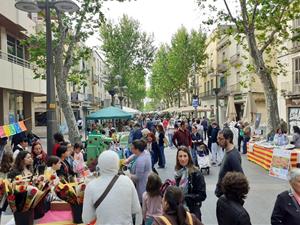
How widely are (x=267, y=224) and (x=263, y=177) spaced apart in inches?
185

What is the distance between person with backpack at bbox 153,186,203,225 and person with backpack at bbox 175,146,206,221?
120cm

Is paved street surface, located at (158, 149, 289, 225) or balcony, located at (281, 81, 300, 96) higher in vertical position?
balcony, located at (281, 81, 300, 96)

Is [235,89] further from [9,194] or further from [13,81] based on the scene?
[9,194]

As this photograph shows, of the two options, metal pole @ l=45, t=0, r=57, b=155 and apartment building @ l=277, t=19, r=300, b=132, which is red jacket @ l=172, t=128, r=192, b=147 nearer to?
metal pole @ l=45, t=0, r=57, b=155

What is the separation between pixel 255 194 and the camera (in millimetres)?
8578

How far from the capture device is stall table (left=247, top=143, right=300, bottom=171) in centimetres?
1022

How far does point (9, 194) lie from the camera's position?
11.9 feet

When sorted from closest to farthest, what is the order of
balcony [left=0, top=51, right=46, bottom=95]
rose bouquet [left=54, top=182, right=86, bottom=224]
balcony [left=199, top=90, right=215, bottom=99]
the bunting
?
rose bouquet [left=54, top=182, right=86, bottom=224] → the bunting → balcony [left=0, top=51, right=46, bottom=95] → balcony [left=199, top=90, right=215, bottom=99]

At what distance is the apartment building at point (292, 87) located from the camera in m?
26.0

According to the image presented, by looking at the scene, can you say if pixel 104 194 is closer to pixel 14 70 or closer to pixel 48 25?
pixel 48 25

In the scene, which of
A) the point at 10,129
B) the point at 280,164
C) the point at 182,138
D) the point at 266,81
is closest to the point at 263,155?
the point at 280,164

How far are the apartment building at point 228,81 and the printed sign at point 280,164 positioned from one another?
18.3 meters

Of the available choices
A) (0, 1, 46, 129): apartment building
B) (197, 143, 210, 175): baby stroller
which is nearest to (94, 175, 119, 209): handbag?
(197, 143, 210, 175): baby stroller

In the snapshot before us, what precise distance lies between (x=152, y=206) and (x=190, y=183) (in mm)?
589
